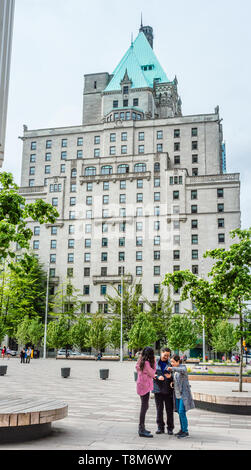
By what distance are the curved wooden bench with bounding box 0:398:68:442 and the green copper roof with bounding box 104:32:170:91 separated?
281 feet

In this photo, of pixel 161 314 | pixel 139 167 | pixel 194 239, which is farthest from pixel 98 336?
pixel 139 167

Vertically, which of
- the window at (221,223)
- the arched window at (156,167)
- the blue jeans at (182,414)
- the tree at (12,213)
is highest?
the arched window at (156,167)

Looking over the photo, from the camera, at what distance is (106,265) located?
76.2 metres

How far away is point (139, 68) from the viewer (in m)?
94.1

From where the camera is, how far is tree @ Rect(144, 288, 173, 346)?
67312 mm

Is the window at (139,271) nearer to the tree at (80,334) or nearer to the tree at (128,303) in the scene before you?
the tree at (128,303)

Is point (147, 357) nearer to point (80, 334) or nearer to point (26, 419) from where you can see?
point (26, 419)

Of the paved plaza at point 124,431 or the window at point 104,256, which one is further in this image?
the window at point 104,256

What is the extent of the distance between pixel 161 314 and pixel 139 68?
5179 cm

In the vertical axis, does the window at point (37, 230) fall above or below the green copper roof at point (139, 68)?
below

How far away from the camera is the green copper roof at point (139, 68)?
91.1m

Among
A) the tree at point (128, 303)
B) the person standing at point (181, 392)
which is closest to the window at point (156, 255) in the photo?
the tree at point (128, 303)

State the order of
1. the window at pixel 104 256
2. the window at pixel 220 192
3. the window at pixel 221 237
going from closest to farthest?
the window at pixel 221 237, the window at pixel 220 192, the window at pixel 104 256

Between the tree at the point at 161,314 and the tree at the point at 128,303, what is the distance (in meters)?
1.99
